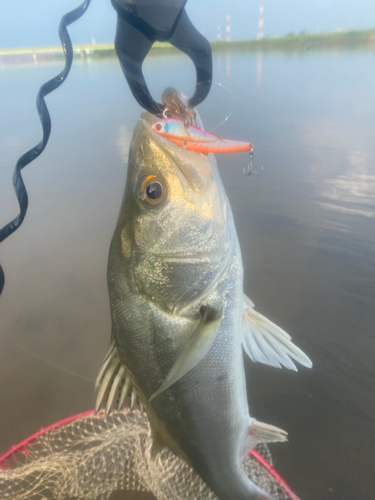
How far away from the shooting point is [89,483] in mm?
2102

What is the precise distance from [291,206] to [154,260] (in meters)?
4.75

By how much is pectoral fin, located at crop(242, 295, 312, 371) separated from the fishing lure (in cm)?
66

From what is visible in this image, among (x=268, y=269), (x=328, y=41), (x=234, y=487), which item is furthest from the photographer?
(x=328, y=41)

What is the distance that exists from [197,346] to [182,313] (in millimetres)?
147

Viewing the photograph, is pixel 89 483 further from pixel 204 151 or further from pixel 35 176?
pixel 35 176

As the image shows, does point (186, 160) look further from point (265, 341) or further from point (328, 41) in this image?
point (328, 41)

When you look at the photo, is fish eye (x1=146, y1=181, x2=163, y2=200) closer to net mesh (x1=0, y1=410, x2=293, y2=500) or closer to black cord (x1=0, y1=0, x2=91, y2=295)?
black cord (x1=0, y1=0, x2=91, y2=295)

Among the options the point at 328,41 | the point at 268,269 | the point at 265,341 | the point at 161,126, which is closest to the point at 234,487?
the point at 265,341

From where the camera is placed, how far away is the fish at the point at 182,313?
44.4 inches

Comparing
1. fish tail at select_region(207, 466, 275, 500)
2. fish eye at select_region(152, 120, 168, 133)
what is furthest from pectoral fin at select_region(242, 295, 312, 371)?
fish eye at select_region(152, 120, 168, 133)

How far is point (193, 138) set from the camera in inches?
39.2

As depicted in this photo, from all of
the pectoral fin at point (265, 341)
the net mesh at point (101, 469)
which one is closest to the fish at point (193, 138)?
the pectoral fin at point (265, 341)

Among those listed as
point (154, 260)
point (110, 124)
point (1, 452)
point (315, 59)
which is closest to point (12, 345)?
point (1, 452)

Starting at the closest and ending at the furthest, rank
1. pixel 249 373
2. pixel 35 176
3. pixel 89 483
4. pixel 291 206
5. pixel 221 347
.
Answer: pixel 221 347 < pixel 89 483 < pixel 249 373 < pixel 291 206 < pixel 35 176
